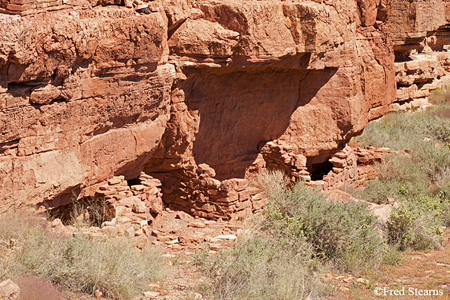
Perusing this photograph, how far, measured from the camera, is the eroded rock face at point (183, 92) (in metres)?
6.59

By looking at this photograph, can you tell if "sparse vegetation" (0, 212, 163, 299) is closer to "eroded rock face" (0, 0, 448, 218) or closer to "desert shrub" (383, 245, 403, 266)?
"eroded rock face" (0, 0, 448, 218)

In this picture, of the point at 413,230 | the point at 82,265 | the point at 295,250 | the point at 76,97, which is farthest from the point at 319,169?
the point at 82,265

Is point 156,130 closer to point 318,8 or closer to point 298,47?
point 298,47

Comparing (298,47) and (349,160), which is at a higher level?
(298,47)

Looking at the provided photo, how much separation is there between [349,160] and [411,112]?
750cm

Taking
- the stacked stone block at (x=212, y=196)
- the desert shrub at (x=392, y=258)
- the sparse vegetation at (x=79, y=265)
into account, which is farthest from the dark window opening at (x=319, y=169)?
the sparse vegetation at (x=79, y=265)

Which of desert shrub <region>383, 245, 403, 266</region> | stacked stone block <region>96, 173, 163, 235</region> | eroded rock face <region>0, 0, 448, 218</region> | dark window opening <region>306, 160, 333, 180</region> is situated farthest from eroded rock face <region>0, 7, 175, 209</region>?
dark window opening <region>306, 160, 333, 180</region>

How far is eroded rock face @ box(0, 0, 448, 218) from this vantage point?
659cm

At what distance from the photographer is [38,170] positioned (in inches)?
265

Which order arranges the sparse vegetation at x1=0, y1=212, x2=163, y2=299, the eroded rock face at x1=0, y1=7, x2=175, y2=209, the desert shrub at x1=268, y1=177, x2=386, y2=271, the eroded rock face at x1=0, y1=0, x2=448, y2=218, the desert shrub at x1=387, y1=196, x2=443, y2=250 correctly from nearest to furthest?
the sparse vegetation at x1=0, y1=212, x2=163, y2=299, the eroded rock face at x1=0, y1=7, x2=175, y2=209, the eroded rock face at x1=0, y1=0, x2=448, y2=218, the desert shrub at x1=268, y1=177, x2=386, y2=271, the desert shrub at x1=387, y1=196, x2=443, y2=250

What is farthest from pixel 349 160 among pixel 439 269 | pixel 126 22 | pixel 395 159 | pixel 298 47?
pixel 126 22

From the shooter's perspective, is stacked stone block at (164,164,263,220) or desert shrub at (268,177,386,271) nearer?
desert shrub at (268,177,386,271)

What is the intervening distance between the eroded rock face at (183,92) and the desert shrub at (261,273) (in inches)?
79.9

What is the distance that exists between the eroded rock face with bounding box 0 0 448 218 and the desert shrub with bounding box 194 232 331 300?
2028 mm
